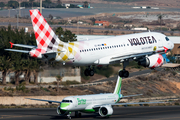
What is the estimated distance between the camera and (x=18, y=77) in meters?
134

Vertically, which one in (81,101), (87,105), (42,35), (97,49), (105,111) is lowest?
(105,111)

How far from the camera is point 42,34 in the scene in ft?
184

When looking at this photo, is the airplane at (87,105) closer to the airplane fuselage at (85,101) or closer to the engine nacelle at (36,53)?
the airplane fuselage at (85,101)

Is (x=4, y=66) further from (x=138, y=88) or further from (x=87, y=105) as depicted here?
(x=138, y=88)

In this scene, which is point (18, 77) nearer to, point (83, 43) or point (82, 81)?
point (82, 81)

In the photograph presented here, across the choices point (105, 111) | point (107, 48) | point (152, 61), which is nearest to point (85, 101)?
point (105, 111)

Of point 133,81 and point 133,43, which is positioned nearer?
point 133,43

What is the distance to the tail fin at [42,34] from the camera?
55.7 metres

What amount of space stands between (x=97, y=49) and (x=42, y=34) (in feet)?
29.1

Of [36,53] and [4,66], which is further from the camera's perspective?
[4,66]

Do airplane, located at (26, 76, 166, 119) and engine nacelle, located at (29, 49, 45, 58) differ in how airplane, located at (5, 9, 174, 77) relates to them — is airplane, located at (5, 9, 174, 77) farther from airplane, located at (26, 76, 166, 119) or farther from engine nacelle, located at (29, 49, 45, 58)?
airplane, located at (26, 76, 166, 119)

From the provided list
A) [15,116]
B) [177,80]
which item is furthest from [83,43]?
[177,80]

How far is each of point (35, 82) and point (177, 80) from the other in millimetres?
64474

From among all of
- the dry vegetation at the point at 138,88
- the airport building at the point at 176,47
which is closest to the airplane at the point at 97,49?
the dry vegetation at the point at 138,88
